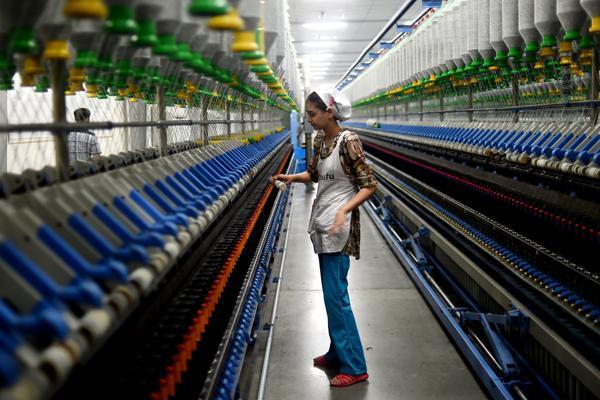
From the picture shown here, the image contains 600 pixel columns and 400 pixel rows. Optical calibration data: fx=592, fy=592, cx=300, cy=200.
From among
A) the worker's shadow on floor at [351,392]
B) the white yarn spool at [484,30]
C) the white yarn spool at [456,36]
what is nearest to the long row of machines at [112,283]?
the worker's shadow on floor at [351,392]

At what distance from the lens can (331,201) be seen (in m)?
3.53

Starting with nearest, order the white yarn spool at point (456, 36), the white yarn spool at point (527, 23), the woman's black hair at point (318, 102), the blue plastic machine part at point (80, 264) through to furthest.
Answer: the blue plastic machine part at point (80, 264), the white yarn spool at point (527, 23), the woman's black hair at point (318, 102), the white yarn spool at point (456, 36)

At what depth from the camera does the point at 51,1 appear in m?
1.44

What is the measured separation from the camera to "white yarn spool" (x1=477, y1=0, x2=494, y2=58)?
13.9ft

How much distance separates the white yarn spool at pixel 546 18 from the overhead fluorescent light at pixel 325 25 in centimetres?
1239

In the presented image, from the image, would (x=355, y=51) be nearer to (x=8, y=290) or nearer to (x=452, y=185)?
(x=452, y=185)

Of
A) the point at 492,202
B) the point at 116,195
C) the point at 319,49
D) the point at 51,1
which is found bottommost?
the point at 492,202

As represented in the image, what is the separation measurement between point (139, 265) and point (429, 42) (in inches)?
218

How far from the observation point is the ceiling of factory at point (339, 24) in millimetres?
13023

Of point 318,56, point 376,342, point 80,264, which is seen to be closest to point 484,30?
point 376,342

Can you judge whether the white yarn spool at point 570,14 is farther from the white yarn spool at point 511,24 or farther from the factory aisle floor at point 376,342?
the factory aisle floor at point 376,342

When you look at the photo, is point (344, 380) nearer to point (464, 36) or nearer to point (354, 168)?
point (354, 168)

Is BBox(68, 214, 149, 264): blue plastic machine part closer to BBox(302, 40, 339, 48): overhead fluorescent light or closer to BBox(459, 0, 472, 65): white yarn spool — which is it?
BBox(459, 0, 472, 65): white yarn spool

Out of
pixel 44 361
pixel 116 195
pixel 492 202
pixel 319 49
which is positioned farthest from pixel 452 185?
pixel 319 49
